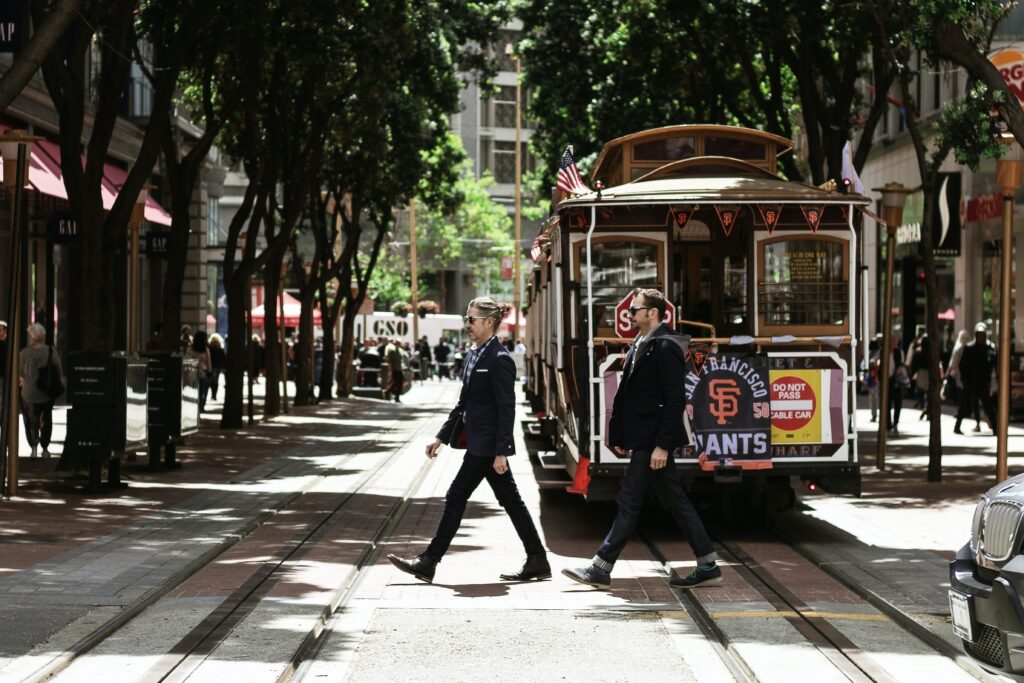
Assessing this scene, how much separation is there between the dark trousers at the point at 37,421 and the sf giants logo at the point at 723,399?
9.54m

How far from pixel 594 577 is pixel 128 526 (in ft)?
16.4

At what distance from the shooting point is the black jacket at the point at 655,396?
10.5 m

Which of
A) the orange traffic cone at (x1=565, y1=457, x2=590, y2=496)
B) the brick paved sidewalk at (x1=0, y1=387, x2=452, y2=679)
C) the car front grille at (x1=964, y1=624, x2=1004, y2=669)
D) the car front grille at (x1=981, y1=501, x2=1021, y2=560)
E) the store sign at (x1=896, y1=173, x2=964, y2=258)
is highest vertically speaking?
the store sign at (x1=896, y1=173, x2=964, y2=258)

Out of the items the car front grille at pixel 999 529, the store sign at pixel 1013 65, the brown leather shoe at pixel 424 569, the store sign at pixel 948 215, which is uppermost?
the store sign at pixel 1013 65

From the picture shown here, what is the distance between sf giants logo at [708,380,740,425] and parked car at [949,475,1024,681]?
621 centimetres

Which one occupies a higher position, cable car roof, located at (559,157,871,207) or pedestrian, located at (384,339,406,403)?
cable car roof, located at (559,157,871,207)

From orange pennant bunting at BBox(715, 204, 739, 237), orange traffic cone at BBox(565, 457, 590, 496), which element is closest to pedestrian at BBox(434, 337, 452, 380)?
orange pennant bunting at BBox(715, 204, 739, 237)

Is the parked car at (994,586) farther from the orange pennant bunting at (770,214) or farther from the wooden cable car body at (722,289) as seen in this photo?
the orange pennant bunting at (770,214)

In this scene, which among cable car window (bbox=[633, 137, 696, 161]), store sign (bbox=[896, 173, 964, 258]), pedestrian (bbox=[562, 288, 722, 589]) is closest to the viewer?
pedestrian (bbox=[562, 288, 722, 589])

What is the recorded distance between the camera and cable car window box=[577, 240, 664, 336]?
47.6 ft

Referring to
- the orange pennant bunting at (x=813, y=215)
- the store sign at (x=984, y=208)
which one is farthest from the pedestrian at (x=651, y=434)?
the store sign at (x=984, y=208)

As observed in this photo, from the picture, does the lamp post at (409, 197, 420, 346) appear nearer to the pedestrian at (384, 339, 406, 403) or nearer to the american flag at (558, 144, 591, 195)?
the pedestrian at (384, 339, 406, 403)

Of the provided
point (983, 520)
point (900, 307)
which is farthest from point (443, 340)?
point (983, 520)

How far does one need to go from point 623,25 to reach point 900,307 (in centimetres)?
1687
